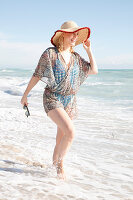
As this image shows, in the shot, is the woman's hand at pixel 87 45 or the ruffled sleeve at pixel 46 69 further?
the woman's hand at pixel 87 45

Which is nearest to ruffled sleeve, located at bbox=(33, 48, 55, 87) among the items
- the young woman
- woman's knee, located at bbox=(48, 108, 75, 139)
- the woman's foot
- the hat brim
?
the young woman

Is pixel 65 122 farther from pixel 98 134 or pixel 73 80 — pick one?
pixel 98 134

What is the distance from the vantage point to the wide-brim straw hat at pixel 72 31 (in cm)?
336

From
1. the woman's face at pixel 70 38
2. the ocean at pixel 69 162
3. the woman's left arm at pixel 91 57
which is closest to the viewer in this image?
the ocean at pixel 69 162

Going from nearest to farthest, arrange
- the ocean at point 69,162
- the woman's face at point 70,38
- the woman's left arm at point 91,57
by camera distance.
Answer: the ocean at point 69,162 < the woman's face at point 70,38 < the woman's left arm at point 91,57

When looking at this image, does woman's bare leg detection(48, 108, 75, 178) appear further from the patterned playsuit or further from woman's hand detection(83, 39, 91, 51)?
woman's hand detection(83, 39, 91, 51)

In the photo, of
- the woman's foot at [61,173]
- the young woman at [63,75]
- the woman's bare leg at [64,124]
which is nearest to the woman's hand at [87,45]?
the young woman at [63,75]

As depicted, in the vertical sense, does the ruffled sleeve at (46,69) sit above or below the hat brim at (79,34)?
below

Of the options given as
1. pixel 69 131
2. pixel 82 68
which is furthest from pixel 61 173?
pixel 82 68

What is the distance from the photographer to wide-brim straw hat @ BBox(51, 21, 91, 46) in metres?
3.36

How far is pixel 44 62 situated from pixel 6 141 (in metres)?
2.67

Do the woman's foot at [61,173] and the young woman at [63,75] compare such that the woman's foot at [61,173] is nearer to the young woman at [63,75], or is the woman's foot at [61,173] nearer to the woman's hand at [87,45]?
the young woman at [63,75]

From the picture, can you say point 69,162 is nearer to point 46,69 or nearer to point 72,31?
point 46,69

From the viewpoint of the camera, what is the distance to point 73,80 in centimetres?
348
